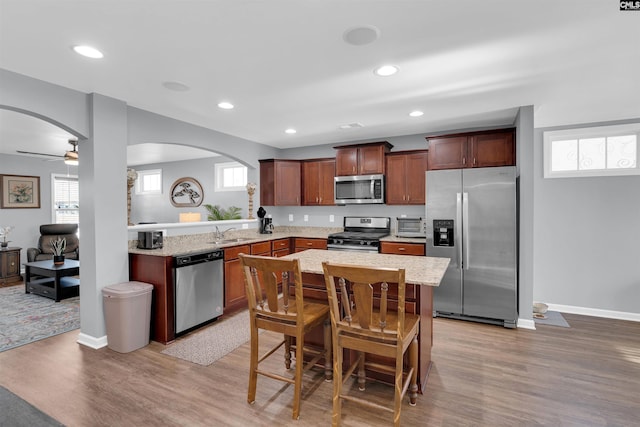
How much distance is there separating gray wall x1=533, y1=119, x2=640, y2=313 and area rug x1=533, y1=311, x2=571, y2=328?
30cm

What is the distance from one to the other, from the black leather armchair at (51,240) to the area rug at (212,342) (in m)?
4.09

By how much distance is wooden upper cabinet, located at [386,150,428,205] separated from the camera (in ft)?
15.5

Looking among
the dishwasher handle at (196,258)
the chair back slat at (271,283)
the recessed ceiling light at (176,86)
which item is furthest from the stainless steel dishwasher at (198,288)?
the recessed ceiling light at (176,86)

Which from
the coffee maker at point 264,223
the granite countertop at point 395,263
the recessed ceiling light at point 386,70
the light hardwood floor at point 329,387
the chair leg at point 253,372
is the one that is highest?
the recessed ceiling light at point 386,70

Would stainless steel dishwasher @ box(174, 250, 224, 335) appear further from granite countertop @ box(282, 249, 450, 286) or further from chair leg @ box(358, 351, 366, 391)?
chair leg @ box(358, 351, 366, 391)

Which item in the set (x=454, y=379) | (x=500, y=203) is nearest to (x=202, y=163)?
(x=500, y=203)

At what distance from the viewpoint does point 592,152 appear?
416 cm

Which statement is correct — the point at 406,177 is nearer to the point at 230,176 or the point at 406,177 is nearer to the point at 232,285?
Result: the point at 232,285

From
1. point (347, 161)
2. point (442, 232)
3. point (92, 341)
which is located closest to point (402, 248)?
point (442, 232)

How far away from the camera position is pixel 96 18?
1.93 metres

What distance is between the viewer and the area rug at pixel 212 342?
9.78 ft

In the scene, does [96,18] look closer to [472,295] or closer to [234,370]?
[234,370]

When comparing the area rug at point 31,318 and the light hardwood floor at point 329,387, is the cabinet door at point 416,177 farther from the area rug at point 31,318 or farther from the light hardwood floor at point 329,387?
the area rug at point 31,318

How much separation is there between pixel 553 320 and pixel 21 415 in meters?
4.84
